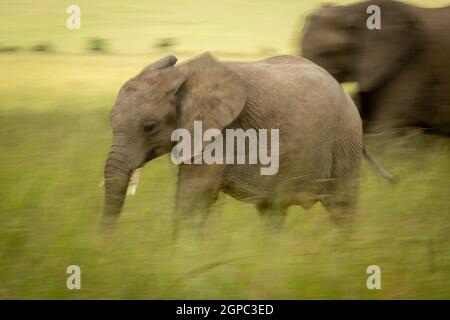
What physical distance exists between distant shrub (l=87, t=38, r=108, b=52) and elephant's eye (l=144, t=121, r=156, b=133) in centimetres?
601

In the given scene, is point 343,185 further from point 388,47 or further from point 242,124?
point 388,47

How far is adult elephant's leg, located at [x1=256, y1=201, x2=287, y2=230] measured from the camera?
4.36 metres

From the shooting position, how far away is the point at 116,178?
4.73 m

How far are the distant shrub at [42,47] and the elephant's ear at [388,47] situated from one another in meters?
4.47

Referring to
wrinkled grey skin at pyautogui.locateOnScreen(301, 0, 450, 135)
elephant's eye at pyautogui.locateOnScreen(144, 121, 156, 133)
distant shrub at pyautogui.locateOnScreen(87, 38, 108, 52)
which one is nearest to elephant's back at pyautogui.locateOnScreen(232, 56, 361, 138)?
elephant's eye at pyautogui.locateOnScreen(144, 121, 156, 133)

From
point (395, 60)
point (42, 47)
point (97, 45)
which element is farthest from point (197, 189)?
point (97, 45)

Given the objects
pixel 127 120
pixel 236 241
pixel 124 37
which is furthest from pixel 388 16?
pixel 124 37

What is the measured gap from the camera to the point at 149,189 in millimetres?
5199

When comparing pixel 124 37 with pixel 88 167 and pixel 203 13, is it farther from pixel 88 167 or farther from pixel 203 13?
pixel 88 167

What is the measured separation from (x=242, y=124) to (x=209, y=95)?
236 mm

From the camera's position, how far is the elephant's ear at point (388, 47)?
676cm

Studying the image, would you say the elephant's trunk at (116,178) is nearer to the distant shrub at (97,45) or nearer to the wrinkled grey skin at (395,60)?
the wrinkled grey skin at (395,60)

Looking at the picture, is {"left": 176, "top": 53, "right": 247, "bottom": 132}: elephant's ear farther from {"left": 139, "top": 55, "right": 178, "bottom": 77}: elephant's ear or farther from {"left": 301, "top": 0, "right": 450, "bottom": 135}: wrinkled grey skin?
{"left": 301, "top": 0, "right": 450, "bottom": 135}: wrinkled grey skin

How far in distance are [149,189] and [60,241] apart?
3.58ft
